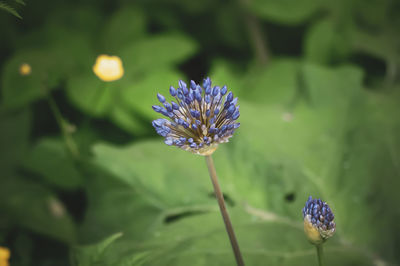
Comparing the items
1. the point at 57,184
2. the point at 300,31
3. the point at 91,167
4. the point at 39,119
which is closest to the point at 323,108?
the point at 300,31

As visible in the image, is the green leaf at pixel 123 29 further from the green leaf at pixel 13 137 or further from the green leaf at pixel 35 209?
the green leaf at pixel 35 209

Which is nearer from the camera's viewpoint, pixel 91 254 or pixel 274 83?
pixel 91 254

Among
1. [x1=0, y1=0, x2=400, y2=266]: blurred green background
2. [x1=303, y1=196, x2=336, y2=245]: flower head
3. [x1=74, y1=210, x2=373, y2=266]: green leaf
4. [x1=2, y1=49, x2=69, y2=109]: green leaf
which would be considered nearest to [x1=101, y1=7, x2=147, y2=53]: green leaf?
[x1=0, y1=0, x2=400, y2=266]: blurred green background

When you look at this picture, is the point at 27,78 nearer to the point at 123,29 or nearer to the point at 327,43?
the point at 123,29

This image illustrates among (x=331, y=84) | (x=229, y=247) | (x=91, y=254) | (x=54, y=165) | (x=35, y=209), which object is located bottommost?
(x=35, y=209)

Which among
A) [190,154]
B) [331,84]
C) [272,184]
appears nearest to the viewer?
[272,184]

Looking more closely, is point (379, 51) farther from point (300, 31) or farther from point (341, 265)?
point (341, 265)

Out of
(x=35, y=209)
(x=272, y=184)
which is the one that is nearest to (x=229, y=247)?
(x=272, y=184)

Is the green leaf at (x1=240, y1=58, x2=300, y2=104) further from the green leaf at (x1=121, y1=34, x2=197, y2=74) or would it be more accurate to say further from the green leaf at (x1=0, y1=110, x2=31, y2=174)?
the green leaf at (x1=0, y1=110, x2=31, y2=174)
